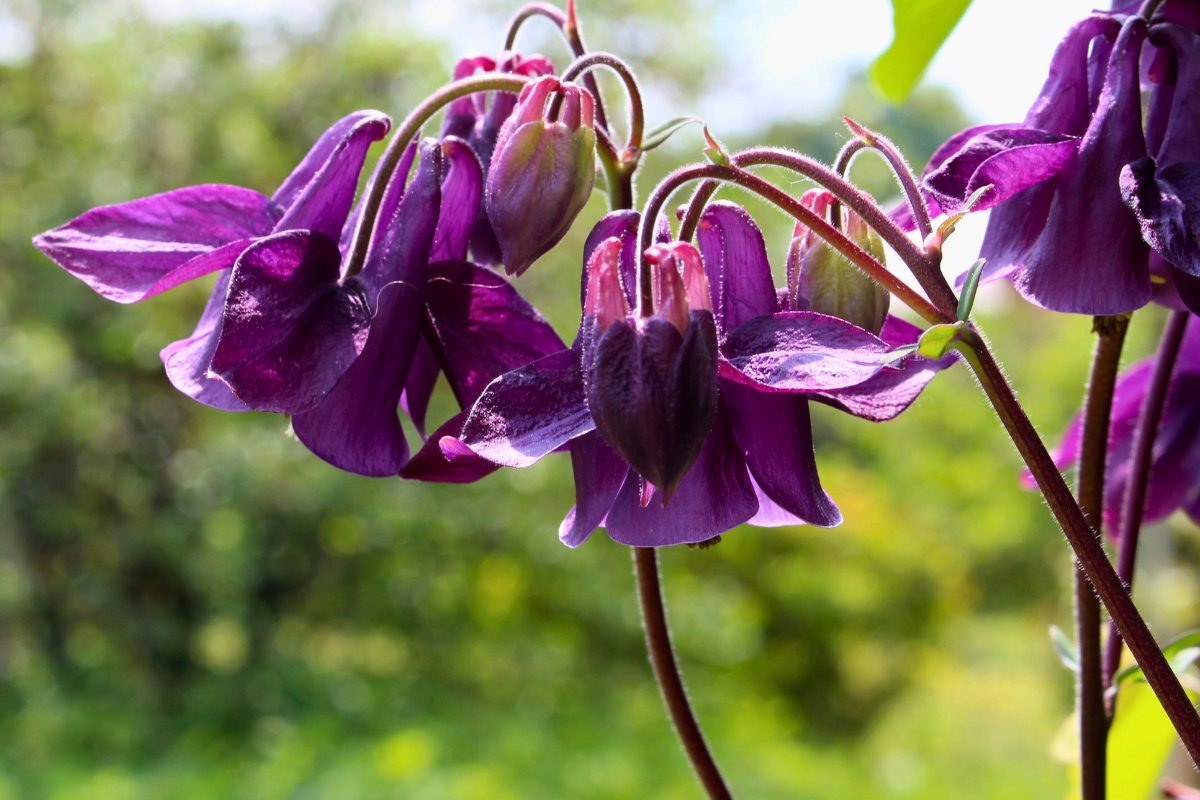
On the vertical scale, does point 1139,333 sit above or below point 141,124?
below

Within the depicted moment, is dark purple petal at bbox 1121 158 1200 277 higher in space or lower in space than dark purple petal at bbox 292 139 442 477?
higher

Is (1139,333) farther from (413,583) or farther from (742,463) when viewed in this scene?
(742,463)

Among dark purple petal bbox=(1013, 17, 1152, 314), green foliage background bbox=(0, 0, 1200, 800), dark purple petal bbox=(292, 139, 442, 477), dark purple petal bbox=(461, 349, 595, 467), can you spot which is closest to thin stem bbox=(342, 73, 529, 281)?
dark purple petal bbox=(292, 139, 442, 477)

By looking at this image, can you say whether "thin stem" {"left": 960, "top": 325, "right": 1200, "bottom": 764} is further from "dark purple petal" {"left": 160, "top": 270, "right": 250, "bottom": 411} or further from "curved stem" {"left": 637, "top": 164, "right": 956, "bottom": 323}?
"dark purple petal" {"left": 160, "top": 270, "right": 250, "bottom": 411}

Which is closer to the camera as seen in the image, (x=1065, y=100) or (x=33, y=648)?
(x=1065, y=100)

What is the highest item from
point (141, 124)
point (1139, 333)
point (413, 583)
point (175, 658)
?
point (141, 124)

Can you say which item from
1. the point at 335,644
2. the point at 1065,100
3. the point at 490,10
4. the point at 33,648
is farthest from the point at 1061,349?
the point at 1065,100
